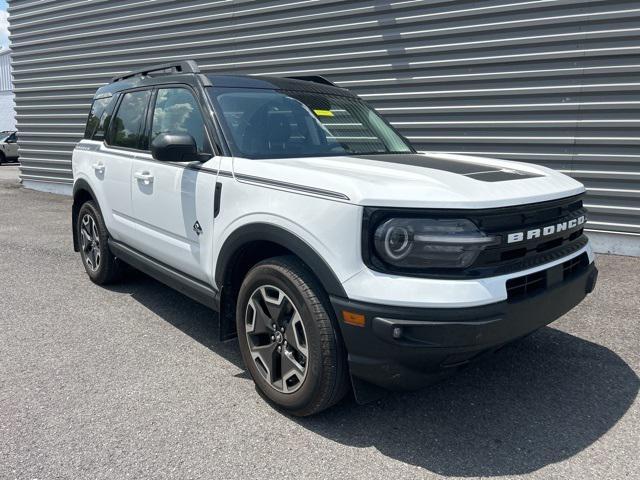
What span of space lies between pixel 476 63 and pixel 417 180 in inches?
182

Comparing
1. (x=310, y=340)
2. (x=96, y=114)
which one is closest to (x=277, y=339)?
(x=310, y=340)

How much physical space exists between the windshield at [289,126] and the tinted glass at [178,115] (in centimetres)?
20

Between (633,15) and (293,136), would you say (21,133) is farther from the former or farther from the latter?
(633,15)

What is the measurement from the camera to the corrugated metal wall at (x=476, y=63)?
582 cm

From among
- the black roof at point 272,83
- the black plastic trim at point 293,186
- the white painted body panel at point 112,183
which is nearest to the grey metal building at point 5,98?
the white painted body panel at point 112,183

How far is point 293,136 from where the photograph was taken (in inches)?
134

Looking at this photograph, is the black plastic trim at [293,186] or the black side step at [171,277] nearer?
the black plastic trim at [293,186]

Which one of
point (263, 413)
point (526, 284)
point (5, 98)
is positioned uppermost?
point (5, 98)

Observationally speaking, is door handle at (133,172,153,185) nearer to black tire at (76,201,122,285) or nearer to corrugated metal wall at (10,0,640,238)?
black tire at (76,201,122,285)

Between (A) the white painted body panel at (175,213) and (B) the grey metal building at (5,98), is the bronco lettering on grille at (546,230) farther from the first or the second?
(B) the grey metal building at (5,98)

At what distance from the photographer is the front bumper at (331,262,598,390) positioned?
225 cm

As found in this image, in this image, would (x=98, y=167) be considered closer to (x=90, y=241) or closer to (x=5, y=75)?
(x=90, y=241)

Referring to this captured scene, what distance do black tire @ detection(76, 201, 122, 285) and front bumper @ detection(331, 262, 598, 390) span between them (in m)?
3.12

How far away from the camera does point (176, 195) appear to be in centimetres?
349
